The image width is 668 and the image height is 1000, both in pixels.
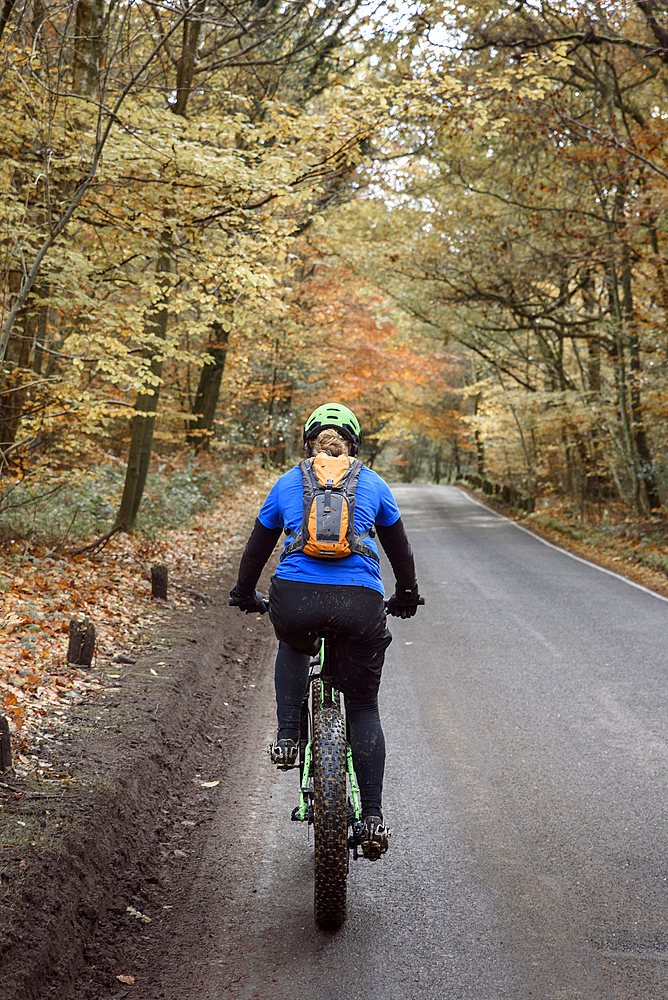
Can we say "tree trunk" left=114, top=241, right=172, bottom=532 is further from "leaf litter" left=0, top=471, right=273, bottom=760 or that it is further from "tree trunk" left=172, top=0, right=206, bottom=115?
"tree trunk" left=172, top=0, right=206, bottom=115

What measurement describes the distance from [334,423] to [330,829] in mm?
1875

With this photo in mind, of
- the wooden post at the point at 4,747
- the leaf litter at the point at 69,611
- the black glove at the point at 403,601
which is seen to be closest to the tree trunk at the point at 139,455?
the leaf litter at the point at 69,611

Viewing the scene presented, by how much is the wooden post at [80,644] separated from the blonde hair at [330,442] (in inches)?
132

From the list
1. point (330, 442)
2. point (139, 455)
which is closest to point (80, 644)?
point (330, 442)

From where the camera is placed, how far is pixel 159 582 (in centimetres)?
916

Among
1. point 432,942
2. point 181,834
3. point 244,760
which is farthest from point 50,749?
point 432,942

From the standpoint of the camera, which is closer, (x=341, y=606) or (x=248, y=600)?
(x=341, y=606)

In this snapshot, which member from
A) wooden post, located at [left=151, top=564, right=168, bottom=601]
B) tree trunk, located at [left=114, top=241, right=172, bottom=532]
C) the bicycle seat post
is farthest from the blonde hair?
tree trunk, located at [left=114, top=241, right=172, bottom=532]

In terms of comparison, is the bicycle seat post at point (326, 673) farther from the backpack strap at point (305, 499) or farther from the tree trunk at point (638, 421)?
the tree trunk at point (638, 421)

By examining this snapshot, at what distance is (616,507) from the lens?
2233 cm

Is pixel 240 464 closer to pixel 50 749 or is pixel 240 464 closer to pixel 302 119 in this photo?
pixel 302 119

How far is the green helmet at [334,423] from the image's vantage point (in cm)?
382

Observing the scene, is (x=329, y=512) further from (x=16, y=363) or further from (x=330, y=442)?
(x=16, y=363)

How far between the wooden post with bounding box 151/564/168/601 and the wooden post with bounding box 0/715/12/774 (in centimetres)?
487
